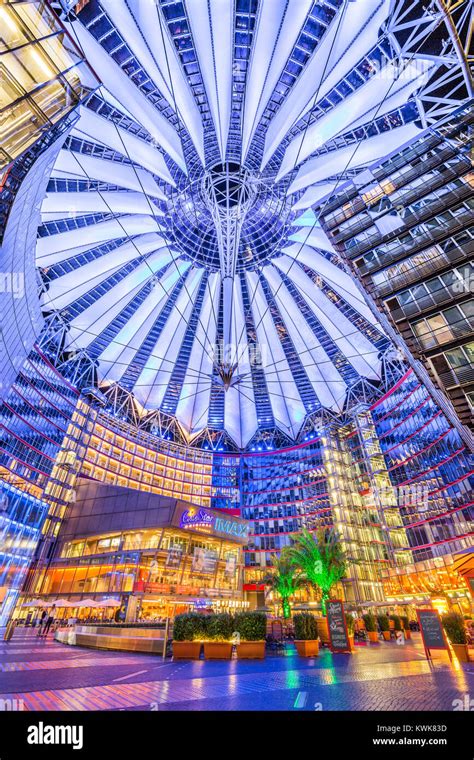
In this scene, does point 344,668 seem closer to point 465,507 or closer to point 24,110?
point 24,110

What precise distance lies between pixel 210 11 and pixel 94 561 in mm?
53421

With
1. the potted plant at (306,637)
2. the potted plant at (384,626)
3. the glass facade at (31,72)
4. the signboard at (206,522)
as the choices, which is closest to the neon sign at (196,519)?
the signboard at (206,522)

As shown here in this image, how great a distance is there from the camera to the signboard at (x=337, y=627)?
16.9 meters

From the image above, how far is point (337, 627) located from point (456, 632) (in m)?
5.46

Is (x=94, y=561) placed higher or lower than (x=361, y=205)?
lower

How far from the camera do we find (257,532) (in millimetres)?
69000

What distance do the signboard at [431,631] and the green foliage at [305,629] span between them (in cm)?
464

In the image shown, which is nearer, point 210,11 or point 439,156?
point 210,11

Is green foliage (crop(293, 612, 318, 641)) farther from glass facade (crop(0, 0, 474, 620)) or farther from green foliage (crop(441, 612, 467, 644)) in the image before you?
glass facade (crop(0, 0, 474, 620))

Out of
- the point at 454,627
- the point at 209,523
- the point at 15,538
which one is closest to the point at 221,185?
the point at 209,523

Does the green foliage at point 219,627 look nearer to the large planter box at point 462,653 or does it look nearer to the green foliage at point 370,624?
the large planter box at point 462,653

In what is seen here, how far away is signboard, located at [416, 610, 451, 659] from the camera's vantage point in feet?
46.1

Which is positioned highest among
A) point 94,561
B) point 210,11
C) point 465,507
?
point 210,11
